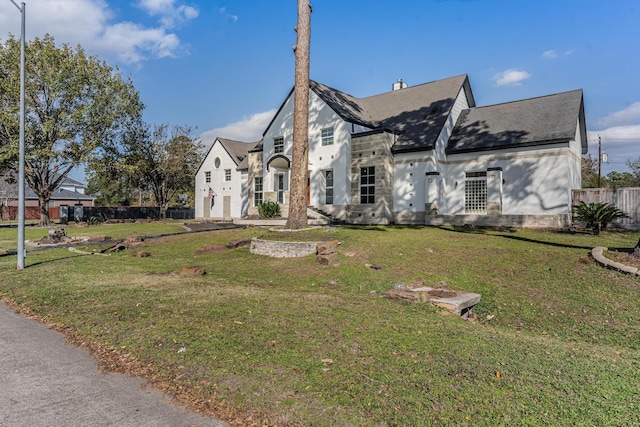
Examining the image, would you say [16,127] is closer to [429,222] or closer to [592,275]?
[429,222]

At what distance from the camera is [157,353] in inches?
192

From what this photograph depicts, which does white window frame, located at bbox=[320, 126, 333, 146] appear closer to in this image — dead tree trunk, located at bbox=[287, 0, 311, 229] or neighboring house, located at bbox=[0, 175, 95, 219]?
dead tree trunk, located at bbox=[287, 0, 311, 229]

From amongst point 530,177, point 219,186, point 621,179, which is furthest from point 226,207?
point 621,179

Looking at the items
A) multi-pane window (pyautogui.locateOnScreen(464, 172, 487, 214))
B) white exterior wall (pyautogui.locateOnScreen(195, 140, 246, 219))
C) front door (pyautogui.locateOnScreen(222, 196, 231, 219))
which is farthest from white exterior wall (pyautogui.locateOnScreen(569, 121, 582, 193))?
front door (pyautogui.locateOnScreen(222, 196, 231, 219))

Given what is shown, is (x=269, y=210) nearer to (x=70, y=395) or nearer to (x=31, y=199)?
(x=70, y=395)

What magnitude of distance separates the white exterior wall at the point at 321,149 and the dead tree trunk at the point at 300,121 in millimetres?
9408

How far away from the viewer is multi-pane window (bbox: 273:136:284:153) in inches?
1092

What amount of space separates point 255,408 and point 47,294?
6.99 meters

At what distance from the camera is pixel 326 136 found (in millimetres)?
25453

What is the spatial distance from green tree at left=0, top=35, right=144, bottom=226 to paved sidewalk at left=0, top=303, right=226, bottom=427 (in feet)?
98.9

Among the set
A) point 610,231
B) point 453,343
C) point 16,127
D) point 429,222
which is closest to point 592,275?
point 453,343

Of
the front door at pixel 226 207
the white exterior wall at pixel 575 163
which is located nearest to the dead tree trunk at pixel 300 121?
the white exterior wall at pixel 575 163

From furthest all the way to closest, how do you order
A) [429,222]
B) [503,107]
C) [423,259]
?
[503,107] < [429,222] < [423,259]

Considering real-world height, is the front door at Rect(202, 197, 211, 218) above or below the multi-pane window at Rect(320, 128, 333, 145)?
below
